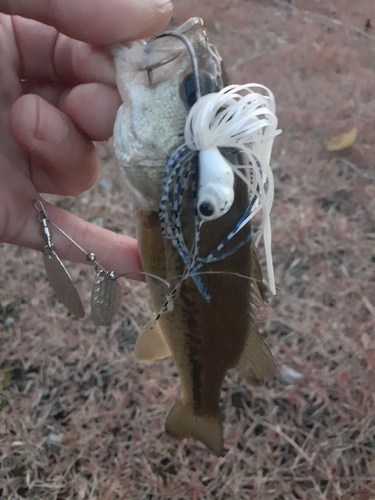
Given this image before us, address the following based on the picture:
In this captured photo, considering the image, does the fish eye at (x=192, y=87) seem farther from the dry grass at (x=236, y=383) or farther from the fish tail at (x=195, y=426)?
the dry grass at (x=236, y=383)

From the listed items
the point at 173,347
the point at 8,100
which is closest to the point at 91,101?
the point at 8,100

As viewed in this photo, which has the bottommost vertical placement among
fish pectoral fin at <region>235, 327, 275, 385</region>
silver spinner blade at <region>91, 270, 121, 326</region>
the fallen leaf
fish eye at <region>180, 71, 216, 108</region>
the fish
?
the fallen leaf

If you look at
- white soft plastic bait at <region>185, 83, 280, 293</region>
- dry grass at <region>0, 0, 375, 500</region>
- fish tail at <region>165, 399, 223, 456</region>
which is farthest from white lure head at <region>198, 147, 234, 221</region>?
dry grass at <region>0, 0, 375, 500</region>

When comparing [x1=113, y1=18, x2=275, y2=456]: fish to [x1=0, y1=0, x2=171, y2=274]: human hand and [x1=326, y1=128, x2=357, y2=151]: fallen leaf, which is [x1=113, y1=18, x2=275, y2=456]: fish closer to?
[x1=0, y1=0, x2=171, y2=274]: human hand

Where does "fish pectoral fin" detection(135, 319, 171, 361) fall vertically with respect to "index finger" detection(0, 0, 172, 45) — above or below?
below

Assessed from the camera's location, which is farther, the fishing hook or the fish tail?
the fish tail

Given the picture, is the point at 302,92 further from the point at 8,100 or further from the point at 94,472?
the point at 94,472
